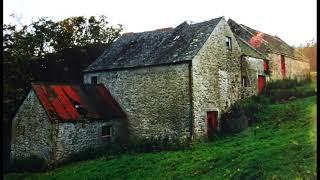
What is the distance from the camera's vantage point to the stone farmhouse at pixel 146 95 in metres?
24.3

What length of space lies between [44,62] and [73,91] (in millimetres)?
10310

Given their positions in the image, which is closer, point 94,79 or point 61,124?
point 61,124

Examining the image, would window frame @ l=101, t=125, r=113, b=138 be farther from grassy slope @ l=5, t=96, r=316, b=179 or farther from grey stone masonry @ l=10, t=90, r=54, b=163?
grey stone masonry @ l=10, t=90, r=54, b=163

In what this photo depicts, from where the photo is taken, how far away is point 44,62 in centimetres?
3631

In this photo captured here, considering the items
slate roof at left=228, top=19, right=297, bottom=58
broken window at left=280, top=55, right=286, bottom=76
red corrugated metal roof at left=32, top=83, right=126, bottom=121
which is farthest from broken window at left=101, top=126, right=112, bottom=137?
broken window at left=280, top=55, right=286, bottom=76

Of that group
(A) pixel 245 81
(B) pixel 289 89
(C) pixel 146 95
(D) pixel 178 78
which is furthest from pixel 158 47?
(B) pixel 289 89

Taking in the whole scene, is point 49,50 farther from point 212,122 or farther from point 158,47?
point 212,122

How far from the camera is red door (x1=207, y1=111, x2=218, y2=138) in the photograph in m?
25.9

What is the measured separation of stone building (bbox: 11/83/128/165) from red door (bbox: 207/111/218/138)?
5757mm

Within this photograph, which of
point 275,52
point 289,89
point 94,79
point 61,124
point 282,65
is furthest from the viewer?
point 282,65

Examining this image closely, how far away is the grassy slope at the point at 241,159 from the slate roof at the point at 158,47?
611 cm

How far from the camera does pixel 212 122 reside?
2655 centimetres

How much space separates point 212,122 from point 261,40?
15651mm

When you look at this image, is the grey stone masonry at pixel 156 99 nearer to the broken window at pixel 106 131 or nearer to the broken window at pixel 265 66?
the broken window at pixel 106 131
